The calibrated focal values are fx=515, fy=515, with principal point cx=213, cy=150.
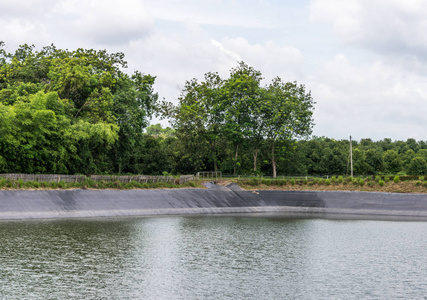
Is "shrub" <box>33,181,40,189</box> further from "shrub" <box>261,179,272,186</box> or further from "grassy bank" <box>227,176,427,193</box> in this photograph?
"shrub" <box>261,179,272,186</box>

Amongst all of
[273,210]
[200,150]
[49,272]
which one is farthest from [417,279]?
[200,150]

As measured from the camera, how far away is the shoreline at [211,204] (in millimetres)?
59062

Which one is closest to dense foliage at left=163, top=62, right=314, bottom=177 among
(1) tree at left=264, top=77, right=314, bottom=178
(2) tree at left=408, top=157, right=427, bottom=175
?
(1) tree at left=264, top=77, right=314, bottom=178

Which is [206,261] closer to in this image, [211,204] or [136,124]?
[211,204]

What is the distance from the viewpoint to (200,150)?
10231 cm

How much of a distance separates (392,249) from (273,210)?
127ft

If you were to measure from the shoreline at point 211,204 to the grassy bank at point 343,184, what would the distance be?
3.24 metres

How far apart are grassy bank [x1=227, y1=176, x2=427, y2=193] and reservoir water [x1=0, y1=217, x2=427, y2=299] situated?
2337cm

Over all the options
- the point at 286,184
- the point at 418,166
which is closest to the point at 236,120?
the point at 286,184

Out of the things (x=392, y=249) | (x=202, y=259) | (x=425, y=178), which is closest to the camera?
(x=202, y=259)

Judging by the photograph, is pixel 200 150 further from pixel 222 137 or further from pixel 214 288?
pixel 214 288

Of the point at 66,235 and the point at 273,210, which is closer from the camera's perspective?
the point at 66,235

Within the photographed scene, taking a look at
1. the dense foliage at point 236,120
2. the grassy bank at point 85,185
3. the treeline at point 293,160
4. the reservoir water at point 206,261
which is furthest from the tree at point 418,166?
the reservoir water at point 206,261

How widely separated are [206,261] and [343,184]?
2108 inches
